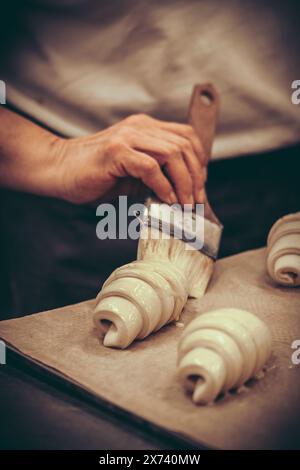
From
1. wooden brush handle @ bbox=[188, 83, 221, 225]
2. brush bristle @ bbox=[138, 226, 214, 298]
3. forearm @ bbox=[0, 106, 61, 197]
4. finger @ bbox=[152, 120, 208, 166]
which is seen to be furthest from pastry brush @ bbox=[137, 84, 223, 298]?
forearm @ bbox=[0, 106, 61, 197]

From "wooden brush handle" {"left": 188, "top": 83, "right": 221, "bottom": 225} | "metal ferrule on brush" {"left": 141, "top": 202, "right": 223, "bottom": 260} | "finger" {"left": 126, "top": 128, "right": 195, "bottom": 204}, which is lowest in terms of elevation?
"metal ferrule on brush" {"left": 141, "top": 202, "right": 223, "bottom": 260}

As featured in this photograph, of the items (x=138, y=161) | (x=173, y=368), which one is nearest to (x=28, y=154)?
(x=138, y=161)

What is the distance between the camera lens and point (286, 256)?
176 cm

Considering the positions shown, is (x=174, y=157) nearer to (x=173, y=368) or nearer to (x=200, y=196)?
(x=200, y=196)

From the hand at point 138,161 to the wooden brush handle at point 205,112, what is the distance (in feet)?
0.36

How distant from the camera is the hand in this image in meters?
1.84

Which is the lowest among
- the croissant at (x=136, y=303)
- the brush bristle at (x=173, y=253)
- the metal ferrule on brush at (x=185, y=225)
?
the croissant at (x=136, y=303)

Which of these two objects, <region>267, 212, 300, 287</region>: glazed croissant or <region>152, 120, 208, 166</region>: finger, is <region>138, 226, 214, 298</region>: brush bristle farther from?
<region>152, 120, 208, 166</region>: finger

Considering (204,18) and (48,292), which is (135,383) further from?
(204,18)

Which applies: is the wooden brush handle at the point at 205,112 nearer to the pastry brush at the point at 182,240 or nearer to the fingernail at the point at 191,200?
the fingernail at the point at 191,200

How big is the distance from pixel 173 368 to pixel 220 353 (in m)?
0.22

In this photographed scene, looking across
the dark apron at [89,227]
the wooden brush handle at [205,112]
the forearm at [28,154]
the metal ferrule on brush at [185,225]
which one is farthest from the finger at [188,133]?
the forearm at [28,154]

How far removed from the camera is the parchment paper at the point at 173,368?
1097 millimetres

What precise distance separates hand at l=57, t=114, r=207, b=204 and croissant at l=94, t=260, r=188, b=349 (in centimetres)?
43
